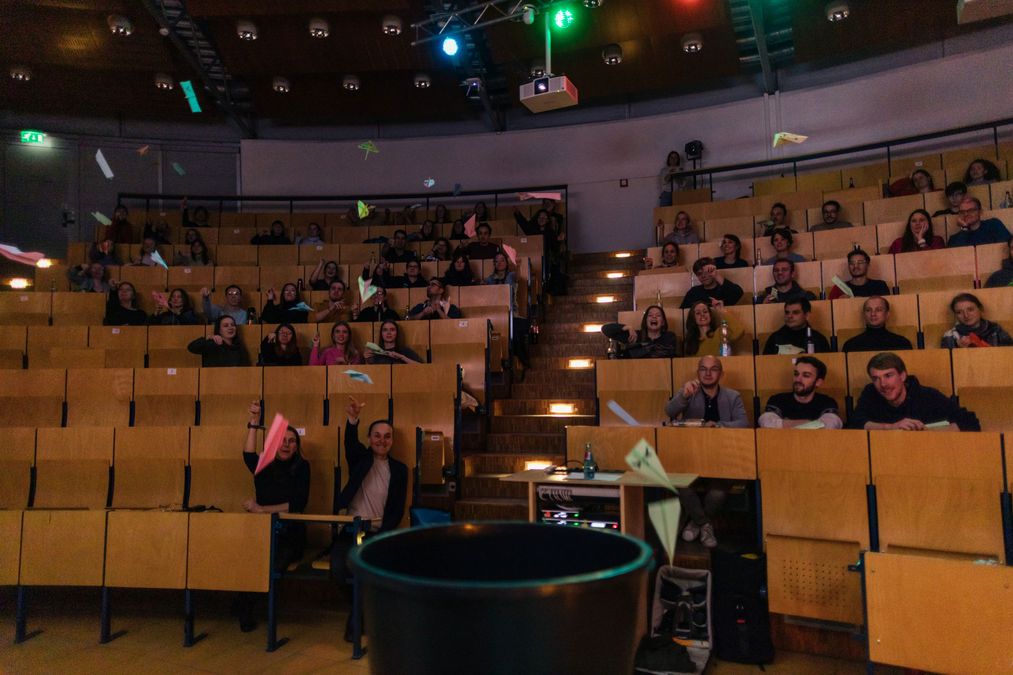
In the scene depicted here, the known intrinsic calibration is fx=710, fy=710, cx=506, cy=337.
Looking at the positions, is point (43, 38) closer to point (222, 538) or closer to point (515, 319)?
point (515, 319)

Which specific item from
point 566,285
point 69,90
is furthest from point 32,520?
point 69,90

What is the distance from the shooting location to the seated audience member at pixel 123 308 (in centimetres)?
568

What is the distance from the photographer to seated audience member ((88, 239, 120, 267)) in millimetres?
6996

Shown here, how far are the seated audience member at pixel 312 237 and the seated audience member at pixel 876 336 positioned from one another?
554 cm

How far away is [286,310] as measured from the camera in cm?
563

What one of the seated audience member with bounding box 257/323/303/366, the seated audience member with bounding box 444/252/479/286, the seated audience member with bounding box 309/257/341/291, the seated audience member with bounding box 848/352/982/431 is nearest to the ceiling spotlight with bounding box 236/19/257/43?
the seated audience member with bounding box 309/257/341/291

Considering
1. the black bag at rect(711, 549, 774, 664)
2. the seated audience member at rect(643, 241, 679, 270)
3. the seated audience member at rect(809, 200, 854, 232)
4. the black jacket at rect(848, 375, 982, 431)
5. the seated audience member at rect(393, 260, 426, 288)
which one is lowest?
the black bag at rect(711, 549, 774, 664)

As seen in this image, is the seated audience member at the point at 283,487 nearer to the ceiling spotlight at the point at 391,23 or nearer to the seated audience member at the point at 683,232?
the seated audience member at the point at 683,232

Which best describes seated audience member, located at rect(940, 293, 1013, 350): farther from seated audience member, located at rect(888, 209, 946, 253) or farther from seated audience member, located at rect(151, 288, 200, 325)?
seated audience member, located at rect(151, 288, 200, 325)

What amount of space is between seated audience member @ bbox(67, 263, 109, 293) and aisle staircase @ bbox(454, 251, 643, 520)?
3.90m

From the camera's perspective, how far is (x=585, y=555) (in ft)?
2.16

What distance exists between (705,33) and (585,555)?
784cm

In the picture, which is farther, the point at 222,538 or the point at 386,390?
the point at 386,390

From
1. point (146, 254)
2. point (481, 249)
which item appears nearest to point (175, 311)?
point (146, 254)
